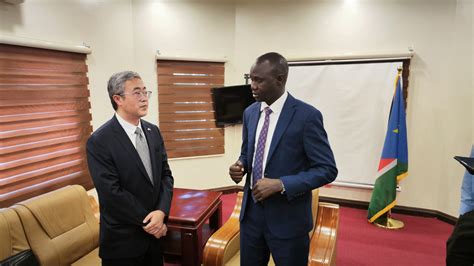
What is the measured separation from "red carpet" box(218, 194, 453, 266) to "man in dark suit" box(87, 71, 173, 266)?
71.6 inches

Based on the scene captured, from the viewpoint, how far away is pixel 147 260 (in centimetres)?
154

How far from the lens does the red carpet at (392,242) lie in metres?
2.54

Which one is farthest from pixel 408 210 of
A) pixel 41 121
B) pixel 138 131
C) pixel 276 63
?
pixel 41 121

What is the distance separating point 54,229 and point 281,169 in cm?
154

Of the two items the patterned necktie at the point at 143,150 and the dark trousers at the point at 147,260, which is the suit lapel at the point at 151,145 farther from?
the dark trousers at the point at 147,260

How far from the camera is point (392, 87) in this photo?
3299mm

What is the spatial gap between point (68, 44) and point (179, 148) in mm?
1762

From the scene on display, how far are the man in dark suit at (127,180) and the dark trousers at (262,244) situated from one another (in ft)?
1.44

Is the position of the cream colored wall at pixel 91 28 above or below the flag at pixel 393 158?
above

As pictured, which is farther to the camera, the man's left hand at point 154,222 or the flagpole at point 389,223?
the flagpole at point 389,223

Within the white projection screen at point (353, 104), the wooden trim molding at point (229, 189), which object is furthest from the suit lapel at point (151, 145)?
the wooden trim molding at point (229, 189)

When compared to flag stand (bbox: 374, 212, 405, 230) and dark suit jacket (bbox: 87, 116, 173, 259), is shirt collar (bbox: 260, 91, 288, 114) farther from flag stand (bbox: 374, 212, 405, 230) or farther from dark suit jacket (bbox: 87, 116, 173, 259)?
flag stand (bbox: 374, 212, 405, 230)

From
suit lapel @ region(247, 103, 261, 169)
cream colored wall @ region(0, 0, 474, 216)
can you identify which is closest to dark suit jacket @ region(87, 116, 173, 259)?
suit lapel @ region(247, 103, 261, 169)

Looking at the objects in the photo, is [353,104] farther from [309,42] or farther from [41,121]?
[41,121]
